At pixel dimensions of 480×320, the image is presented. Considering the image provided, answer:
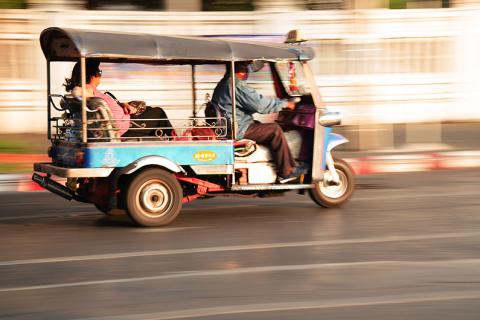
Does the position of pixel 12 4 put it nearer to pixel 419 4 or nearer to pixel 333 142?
pixel 419 4

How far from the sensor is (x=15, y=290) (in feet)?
21.3

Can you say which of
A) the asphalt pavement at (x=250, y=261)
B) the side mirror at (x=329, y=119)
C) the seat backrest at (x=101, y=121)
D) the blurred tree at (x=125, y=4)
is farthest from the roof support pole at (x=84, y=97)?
the blurred tree at (x=125, y=4)

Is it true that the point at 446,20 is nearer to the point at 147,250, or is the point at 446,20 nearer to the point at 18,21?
the point at 18,21

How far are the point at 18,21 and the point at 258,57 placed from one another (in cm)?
1151

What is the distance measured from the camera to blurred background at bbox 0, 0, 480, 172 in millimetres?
18578

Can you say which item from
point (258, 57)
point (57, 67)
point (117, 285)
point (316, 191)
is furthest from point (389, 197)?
point (57, 67)

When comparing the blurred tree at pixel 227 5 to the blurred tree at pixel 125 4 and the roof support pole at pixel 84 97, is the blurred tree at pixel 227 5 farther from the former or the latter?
the roof support pole at pixel 84 97

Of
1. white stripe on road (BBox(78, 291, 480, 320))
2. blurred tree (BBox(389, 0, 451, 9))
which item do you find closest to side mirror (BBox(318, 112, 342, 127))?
white stripe on road (BBox(78, 291, 480, 320))

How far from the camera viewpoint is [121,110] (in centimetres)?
946

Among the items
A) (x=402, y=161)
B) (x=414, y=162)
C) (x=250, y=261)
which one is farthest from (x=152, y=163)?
(x=414, y=162)

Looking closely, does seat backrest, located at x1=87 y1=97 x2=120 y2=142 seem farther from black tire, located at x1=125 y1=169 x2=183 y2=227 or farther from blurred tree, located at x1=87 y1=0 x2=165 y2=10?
blurred tree, located at x1=87 y1=0 x2=165 y2=10

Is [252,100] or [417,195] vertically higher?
[252,100]

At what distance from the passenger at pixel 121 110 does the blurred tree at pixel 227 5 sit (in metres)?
11.9

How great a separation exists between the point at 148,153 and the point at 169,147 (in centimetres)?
22
